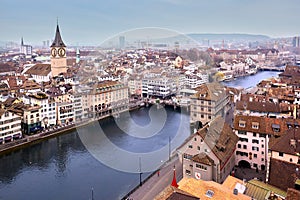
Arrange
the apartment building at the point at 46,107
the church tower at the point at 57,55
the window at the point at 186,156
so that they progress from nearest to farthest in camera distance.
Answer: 1. the window at the point at 186,156
2. the apartment building at the point at 46,107
3. the church tower at the point at 57,55

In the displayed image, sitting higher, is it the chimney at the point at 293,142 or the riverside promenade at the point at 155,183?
the chimney at the point at 293,142

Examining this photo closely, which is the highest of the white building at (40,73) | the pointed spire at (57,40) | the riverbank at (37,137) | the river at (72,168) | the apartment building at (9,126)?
the pointed spire at (57,40)

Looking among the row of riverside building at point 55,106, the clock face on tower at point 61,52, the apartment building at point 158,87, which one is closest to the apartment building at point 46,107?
the row of riverside building at point 55,106

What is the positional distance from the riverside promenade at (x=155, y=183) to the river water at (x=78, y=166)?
1.19ft

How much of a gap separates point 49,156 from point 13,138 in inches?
74.6

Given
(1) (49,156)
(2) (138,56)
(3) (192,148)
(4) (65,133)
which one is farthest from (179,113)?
(2) (138,56)

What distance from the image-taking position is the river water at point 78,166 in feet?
24.4

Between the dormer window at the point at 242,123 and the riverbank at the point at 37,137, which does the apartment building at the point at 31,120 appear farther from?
the dormer window at the point at 242,123

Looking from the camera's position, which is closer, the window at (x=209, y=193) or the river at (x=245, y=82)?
the window at (x=209, y=193)

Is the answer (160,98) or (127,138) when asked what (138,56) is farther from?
(127,138)

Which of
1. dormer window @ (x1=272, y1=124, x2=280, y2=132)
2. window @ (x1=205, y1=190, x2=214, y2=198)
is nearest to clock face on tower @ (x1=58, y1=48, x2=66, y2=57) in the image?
dormer window @ (x1=272, y1=124, x2=280, y2=132)

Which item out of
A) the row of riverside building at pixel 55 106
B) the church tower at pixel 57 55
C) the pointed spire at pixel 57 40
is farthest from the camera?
the church tower at pixel 57 55

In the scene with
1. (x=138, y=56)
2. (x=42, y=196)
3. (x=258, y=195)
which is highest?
(x=138, y=56)

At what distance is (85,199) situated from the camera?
7016 mm
